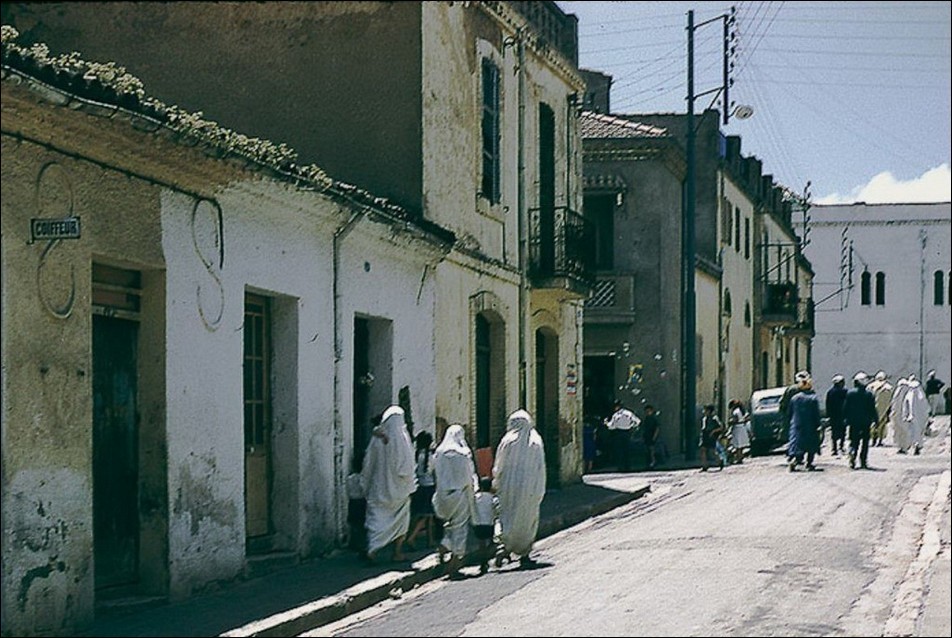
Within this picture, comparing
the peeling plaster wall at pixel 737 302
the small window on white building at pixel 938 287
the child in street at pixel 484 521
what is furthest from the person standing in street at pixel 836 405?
the peeling plaster wall at pixel 737 302

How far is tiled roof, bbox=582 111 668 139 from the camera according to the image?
35.1 m

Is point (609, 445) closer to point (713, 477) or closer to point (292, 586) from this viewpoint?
point (713, 477)

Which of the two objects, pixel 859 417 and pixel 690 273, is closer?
pixel 859 417

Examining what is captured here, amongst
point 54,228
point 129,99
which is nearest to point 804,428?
point 129,99

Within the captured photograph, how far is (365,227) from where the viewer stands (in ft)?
52.2

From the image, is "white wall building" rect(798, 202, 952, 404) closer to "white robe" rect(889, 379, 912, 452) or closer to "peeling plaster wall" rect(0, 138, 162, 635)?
"white robe" rect(889, 379, 912, 452)

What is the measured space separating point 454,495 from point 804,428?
11843 mm

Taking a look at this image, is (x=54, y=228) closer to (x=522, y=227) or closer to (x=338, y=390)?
(x=338, y=390)

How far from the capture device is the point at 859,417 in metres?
24.6

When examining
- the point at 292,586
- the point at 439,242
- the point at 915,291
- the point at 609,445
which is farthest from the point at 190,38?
the point at 609,445

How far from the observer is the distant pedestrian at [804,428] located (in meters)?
24.5

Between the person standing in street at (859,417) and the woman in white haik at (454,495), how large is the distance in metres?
12.0

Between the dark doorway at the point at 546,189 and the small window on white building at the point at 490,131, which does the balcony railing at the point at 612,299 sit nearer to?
the dark doorway at the point at 546,189

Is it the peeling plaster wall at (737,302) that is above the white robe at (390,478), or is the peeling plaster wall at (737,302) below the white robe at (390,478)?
above
